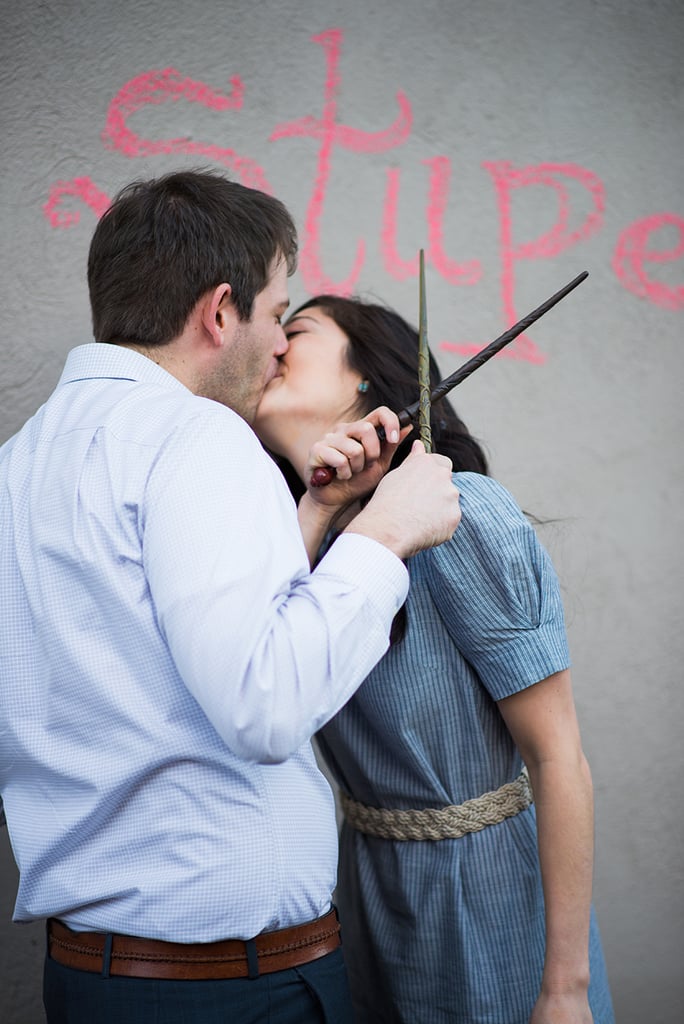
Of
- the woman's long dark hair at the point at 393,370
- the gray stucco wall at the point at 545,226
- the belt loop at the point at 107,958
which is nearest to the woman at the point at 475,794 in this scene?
the woman's long dark hair at the point at 393,370

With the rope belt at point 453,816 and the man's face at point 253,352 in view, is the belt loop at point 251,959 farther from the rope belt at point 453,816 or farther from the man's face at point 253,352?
the man's face at point 253,352

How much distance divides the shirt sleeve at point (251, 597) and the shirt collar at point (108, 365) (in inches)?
9.7

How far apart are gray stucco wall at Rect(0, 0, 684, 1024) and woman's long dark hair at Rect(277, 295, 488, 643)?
311 millimetres

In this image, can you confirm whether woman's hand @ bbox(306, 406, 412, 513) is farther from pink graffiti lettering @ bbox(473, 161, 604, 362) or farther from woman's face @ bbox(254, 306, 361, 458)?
pink graffiti lettering @ bbox(473, 161, 604, 362)

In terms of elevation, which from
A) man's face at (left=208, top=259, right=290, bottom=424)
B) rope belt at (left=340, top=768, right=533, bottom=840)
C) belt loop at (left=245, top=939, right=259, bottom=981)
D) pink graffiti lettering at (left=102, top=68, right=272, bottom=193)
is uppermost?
pink graffiti lettering at (left=102, top=68, right=272, bottom=193)

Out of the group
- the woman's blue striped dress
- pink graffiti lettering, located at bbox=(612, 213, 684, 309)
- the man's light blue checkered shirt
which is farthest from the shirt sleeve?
pink graffiti lettering, located at bbox=(612, 213, 684, 309)

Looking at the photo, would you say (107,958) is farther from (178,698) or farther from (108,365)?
(108,365)

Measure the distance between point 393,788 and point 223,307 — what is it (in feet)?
2.75

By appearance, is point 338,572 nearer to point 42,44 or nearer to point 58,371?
point 58,371

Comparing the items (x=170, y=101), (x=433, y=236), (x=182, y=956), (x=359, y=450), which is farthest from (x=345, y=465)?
(x=170, y=101)

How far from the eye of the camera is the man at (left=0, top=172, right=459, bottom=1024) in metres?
1.01

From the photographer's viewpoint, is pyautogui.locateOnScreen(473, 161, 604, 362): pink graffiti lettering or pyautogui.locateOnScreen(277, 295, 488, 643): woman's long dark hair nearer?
pyautogui.locateOnScreen(277, 295, 488, 643): woman's long dark hair

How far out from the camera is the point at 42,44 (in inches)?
81.0

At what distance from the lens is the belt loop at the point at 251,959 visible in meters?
1.11
